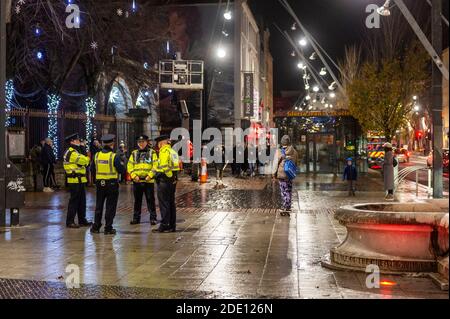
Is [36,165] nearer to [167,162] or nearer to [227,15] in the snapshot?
[167,162]

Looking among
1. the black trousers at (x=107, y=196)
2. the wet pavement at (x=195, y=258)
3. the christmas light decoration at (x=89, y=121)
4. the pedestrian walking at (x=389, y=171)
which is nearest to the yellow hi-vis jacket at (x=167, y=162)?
the black trousers at (x=107, y=196)

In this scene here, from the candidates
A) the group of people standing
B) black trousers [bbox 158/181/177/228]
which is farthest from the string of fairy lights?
black trousers [bbox 158/181/177/228]

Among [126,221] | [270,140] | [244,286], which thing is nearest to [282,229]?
[126,221]

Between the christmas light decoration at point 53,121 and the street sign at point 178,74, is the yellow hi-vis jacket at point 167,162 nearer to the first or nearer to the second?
the christmas light decoration at point 53,121

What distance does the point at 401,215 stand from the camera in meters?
7.84

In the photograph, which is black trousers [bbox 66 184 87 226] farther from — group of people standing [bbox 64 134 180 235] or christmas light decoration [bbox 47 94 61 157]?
christmas light decoration [bbox 47 94 61 157]

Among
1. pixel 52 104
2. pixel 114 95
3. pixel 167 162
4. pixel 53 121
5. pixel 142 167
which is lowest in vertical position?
pixel 142 167

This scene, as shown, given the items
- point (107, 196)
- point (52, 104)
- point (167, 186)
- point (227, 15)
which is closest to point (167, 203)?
point (167, 186)

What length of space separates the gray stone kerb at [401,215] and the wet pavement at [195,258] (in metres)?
0.72

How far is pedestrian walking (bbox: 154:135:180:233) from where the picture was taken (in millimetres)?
11688

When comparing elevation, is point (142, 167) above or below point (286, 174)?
above

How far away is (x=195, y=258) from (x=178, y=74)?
18.1m

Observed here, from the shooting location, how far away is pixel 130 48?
25.1 meters
